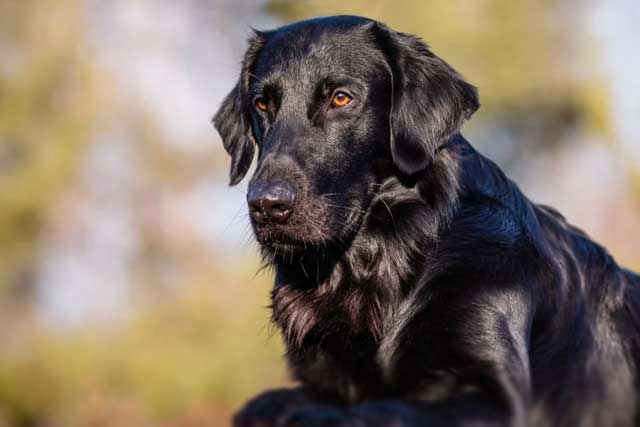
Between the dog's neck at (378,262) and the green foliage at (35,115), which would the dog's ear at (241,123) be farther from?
the green foliage at (35,115)

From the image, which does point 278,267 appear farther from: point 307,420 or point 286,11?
point 286,11

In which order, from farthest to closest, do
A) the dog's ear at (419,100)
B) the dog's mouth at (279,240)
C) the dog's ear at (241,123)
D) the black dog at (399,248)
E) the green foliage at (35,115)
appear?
the green foliage at (35,115) → the dog's ear at (241,123) → the dog's ear at (419,100) → the dog's mouth at (279,240) → the black dog at (399,248)

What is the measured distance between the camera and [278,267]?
190 inches

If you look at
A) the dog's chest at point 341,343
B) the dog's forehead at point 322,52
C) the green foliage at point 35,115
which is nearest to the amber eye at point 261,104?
the dog's forehead at point 322,52

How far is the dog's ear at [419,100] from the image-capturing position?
4422 millimetres

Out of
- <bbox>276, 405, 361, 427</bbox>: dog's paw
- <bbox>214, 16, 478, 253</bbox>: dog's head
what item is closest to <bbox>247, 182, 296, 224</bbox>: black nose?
<bbox>214, 16, 478, 253</bbox>: dog's head

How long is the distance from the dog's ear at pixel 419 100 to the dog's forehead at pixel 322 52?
0.37ft

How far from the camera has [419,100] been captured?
4.49 meters

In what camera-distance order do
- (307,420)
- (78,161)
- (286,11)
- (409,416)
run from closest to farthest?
(409,416) < (307,420) < (286,11) < (78,161)

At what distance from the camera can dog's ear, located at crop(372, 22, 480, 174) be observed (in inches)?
174

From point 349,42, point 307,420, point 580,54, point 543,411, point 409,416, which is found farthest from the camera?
point 580,54

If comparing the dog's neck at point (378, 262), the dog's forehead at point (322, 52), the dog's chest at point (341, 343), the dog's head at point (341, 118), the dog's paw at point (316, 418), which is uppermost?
the dog's forehead at point (322, 52)

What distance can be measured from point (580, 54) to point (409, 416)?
18.2 m

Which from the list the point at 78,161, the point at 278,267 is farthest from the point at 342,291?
the point at 78,161
